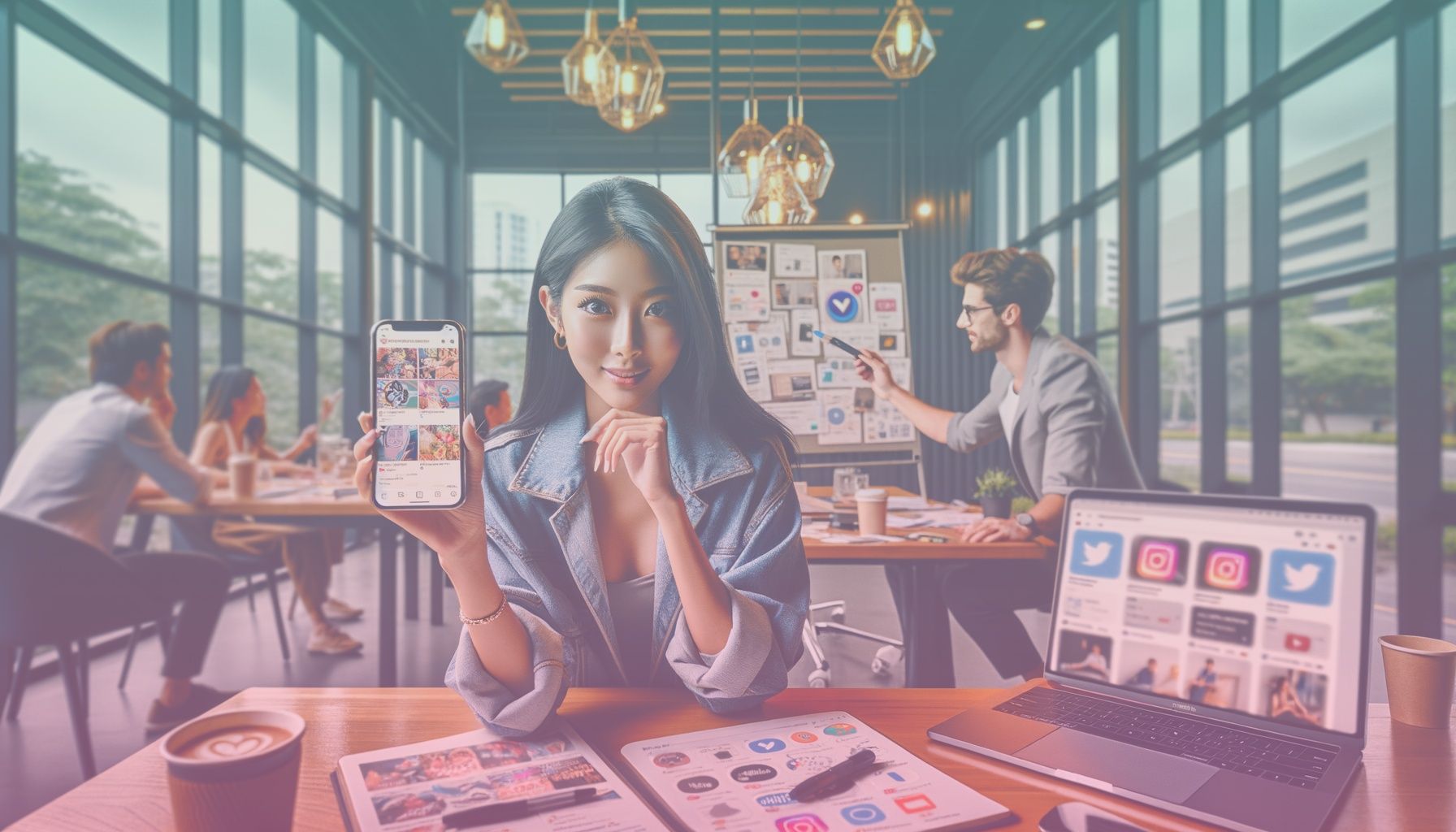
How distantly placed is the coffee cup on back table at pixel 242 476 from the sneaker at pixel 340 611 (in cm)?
159

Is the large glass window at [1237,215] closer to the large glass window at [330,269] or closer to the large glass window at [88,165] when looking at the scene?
Result: the large glass window at [88,165]

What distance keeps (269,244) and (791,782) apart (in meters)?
5.58

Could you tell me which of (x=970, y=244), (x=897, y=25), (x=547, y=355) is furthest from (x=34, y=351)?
(x=970, y=244)

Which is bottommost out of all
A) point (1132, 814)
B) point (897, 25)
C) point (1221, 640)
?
point (1132, 814)

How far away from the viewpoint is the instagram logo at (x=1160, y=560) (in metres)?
0.94

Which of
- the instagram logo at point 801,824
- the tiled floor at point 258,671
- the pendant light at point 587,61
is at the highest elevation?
the pendant light at point 587,61

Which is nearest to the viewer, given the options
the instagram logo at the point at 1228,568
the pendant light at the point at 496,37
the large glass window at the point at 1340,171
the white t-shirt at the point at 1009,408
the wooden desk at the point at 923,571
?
the instagram logo at the point at 1228,568

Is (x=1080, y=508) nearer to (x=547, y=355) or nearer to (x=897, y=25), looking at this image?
(x=547, y=355)

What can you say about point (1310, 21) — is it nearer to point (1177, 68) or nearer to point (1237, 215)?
point (1237, 215)

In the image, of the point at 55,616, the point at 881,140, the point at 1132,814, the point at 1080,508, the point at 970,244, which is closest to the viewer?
the point at 1132,814

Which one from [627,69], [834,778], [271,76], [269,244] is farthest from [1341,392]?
[271,76]

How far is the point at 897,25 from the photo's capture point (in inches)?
110

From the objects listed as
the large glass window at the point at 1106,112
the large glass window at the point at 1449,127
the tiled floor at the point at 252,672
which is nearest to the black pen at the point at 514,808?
the tiled floor at the point at 252,672

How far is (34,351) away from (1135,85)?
4.82m
